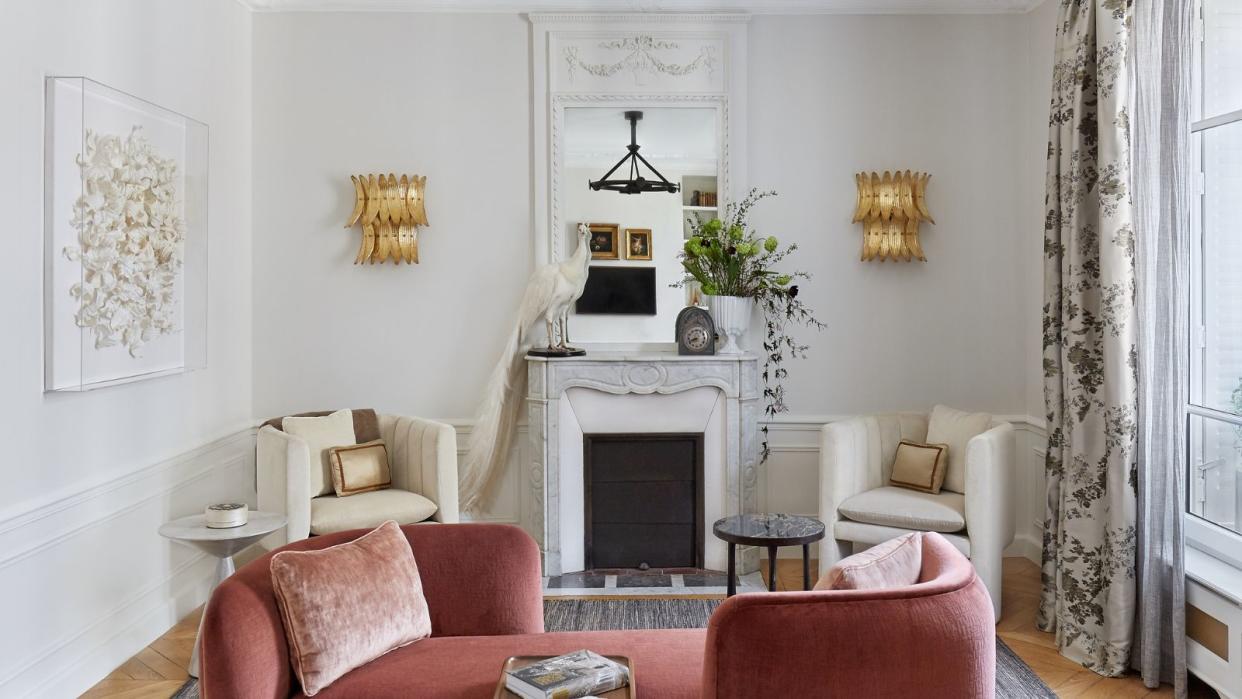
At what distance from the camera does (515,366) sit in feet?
15.0

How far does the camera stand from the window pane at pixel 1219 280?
3.02 metres

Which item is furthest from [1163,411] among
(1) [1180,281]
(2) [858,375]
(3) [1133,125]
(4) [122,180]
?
(4) [122,180]

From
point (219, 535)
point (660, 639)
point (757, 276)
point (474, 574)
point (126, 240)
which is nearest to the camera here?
point (660, 639)

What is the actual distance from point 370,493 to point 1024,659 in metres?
2.83

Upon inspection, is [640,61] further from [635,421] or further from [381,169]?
[635,421]

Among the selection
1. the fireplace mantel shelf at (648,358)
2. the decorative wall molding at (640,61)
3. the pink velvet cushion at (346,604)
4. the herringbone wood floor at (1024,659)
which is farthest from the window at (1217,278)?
the pink velvet cushion at (346,604)

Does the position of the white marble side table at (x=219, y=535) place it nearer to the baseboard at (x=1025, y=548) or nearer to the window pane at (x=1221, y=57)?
the baseboard at (x=1025, y=548)

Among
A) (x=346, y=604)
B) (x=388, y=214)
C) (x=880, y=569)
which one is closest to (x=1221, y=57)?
(x=880, y=569)

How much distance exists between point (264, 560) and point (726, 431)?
2.57 m

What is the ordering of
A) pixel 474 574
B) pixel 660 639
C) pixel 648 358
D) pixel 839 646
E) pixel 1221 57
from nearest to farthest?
pixel 839 646 → pixel 660 639 → pixel 474 574 → pixel 1221 57 → pixel 648 358

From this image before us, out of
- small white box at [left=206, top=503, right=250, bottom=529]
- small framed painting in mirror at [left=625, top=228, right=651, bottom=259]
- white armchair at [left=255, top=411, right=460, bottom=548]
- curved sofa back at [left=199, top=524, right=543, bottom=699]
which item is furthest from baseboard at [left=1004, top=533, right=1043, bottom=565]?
small white box at [left=206, top=503, right=250, bottom=529]

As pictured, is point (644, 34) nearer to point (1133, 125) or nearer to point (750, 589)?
point (1133, 125)

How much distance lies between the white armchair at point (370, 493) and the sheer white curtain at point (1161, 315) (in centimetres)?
278

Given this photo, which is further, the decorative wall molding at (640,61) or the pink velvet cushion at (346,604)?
the decorative wall molding at (640,61)
